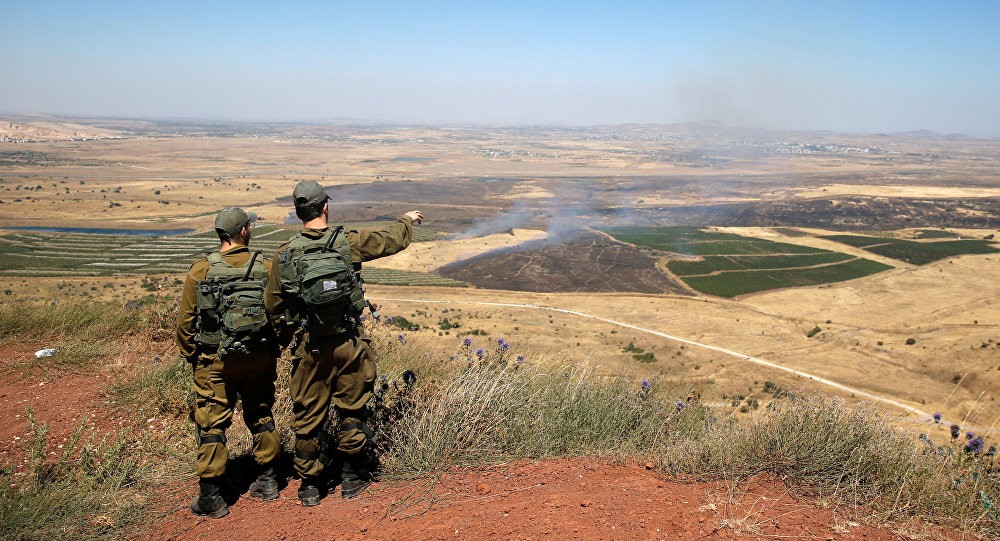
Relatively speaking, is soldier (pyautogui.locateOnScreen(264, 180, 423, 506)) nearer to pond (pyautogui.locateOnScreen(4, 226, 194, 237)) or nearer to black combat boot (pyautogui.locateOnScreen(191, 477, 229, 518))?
black combat boot (pyautogui.locateOnScreen(191, 477, 229, 518))

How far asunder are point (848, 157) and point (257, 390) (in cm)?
23191

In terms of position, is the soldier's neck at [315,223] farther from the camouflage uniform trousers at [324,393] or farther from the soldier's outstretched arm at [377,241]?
the camouflage uniform trousers at [324,393]

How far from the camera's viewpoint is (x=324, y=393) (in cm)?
461

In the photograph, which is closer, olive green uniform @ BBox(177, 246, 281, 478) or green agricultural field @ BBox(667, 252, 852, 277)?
olive green uniform @ BBox(177, 246, 281, 478)

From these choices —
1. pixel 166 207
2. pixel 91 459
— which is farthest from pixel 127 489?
pixel 166 207

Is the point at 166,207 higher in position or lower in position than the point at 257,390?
lower

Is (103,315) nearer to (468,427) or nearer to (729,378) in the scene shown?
(468,427)

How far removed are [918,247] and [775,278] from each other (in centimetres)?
2404

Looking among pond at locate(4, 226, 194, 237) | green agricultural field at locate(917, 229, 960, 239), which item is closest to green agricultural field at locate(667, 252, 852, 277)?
green agricultural field at locate(917, 229, 960, 239)

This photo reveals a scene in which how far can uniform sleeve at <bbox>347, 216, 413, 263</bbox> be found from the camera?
4812 mm

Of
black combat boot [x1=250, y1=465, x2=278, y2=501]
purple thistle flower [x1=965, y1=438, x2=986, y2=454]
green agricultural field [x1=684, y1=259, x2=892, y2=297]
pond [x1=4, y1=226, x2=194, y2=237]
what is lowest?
green agricultural field [x1=684, y1=259, x2=892, y2=297]

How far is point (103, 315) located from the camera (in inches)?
351

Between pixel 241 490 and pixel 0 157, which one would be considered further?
pixel 0 157

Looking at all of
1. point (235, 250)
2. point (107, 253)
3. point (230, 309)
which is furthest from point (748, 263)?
point (107, 253)
